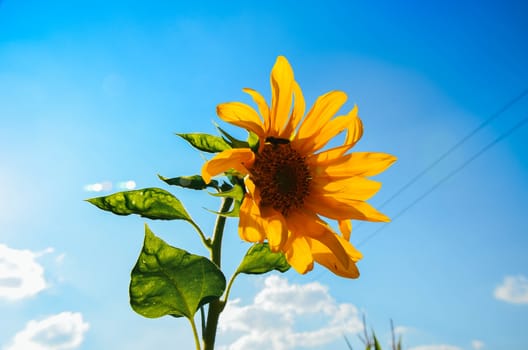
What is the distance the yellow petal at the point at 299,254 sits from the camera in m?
0.91

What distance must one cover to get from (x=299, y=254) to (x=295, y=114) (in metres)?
0.34

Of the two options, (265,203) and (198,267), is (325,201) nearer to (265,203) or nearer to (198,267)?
(265,203)

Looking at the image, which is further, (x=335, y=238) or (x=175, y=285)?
(x=335, y=238)

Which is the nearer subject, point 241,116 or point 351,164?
point 241,116

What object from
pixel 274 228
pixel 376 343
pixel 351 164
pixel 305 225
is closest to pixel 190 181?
pixel 274 228

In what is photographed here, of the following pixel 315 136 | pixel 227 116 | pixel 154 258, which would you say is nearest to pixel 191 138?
pixel 227 116

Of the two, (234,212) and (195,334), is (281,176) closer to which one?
(234,212)

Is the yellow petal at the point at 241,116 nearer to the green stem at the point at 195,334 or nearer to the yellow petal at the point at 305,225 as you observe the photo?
the yellow petal at the point at 305,225

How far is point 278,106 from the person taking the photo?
3.55 feet

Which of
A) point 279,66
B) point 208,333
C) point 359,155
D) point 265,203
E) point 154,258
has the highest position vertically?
point 279,66

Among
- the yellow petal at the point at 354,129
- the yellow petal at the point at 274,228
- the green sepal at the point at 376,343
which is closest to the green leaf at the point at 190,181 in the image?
the yellow petal at the point at 274,228

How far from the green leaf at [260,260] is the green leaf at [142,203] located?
0.18 metres

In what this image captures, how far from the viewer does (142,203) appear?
0.87 m

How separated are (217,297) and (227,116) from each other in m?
0.33
